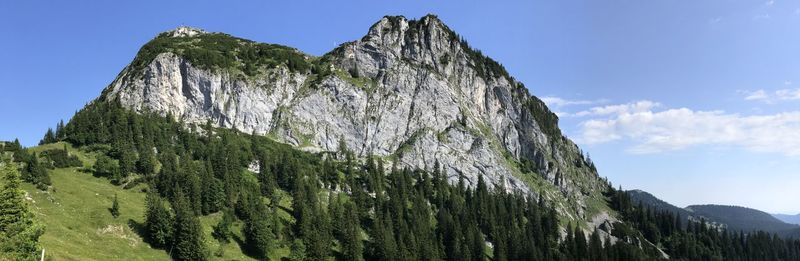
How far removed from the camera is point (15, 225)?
54250mm

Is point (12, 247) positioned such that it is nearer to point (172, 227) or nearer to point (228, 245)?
point (172, 227)

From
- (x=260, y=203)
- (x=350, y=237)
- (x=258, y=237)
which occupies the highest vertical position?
(x=260, y=203)

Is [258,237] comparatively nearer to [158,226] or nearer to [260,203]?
[260,203]

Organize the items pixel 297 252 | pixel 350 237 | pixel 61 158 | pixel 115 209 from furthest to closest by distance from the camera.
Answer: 1. pixel 350 237
2. pixel 61 158
3. pixel 297 252
4. pixel 115 209

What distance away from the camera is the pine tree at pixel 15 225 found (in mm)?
50500

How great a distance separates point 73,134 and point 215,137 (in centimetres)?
4846

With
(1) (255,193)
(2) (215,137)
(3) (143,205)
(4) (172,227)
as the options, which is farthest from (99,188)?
(2) (215,137)

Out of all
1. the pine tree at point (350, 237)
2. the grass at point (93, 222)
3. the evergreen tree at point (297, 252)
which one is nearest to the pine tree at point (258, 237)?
the grass at point (93, 222)

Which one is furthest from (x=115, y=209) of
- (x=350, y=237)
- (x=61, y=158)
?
(x=350, y=237)

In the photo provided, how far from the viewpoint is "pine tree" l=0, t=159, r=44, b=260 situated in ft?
166

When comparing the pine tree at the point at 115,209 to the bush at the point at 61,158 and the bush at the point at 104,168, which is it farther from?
the bush at the point at 61,158

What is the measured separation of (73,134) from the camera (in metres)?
160

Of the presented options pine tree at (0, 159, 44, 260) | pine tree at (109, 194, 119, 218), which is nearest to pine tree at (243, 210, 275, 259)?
pine tree at (109, 194, 119, 218)

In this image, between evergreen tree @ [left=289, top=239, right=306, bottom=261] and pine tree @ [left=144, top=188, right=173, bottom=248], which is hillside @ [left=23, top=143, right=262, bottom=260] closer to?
pine tree @ [left=144, top=188, right=173, bottom=248]
